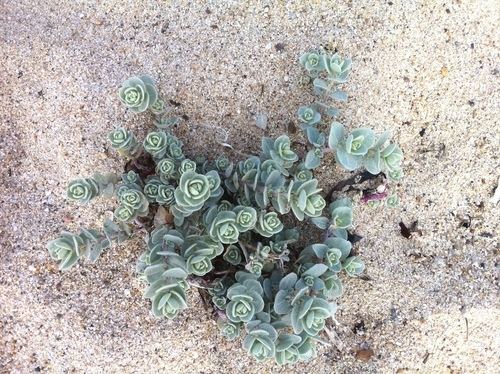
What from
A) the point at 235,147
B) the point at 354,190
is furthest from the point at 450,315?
the point at 235,147

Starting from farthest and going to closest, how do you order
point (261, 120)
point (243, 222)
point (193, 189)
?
1. point (261, 120)
2. point (243, 222)
3. point (193, 189)

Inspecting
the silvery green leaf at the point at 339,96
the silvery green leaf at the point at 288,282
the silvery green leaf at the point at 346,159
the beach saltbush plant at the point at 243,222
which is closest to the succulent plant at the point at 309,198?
the beach saltbush plant at the point at 243,222

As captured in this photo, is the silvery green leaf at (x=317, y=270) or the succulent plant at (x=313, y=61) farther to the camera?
the succulent plant at (x=313, y=61)

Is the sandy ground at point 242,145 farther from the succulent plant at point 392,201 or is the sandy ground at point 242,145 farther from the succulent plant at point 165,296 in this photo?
the succulent plant at point 165,296

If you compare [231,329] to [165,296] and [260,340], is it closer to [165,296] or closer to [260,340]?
[260,340]

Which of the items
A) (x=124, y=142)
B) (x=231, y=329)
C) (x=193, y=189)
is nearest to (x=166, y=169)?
(x=124, y=142)

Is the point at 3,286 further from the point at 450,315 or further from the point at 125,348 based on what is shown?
the point at 450,315

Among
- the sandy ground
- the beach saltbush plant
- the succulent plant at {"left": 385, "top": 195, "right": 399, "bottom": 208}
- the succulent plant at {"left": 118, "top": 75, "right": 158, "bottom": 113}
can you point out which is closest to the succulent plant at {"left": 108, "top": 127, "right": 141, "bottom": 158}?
the beach saltbush plant

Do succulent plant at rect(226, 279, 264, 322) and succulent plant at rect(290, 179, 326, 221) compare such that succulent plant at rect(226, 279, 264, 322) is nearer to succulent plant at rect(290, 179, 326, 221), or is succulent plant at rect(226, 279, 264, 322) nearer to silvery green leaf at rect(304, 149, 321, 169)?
succulent plant at rect(290, 179, 326, 221)
